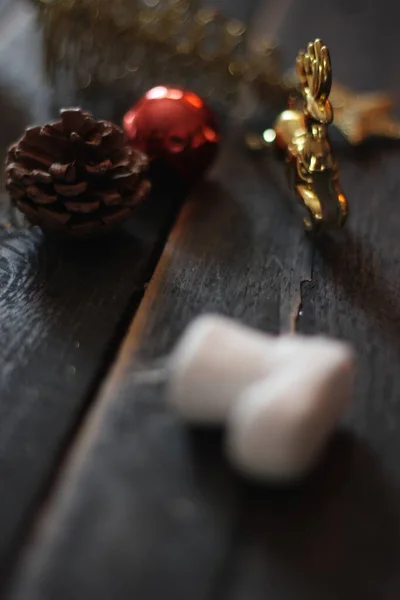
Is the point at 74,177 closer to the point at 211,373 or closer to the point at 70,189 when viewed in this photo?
the point at 70,189

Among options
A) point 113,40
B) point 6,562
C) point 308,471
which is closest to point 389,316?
point 308,471

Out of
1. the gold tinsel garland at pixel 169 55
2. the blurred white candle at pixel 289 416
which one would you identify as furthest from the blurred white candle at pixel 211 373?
the gold tinsel garland at pixel 169 55

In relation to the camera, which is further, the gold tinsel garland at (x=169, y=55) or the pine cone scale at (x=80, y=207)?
the gold tinsel garland at (x=169, y=55)

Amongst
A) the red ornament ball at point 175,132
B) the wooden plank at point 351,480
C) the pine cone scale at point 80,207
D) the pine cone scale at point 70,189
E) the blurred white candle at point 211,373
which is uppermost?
the pine cone scale at point 70,189

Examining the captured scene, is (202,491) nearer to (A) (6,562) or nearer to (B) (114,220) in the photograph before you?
(A) (6,562)

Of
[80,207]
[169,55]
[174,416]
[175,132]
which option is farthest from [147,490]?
[169,55]

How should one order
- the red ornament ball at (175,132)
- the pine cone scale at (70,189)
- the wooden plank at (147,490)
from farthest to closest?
the red ornament ball at (175,132)
the pine cone scale at (70,189)
the wooden plank at (147,490)

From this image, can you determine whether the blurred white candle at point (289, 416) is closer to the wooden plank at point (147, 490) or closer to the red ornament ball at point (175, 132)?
the wooden plank at point (147, 490)

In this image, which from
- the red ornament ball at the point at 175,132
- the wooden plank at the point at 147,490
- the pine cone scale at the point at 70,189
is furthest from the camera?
the red ornament ball at the point at 175,132

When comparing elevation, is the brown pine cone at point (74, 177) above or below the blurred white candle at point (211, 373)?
above
